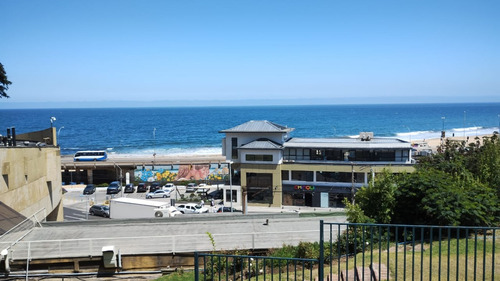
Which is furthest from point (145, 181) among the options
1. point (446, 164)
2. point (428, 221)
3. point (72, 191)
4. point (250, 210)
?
point (428, 221)

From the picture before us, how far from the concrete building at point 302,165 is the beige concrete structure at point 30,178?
17279mm

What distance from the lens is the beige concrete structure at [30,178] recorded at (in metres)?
16.7

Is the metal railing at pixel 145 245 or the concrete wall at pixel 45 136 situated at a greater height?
the concrete wall at pixel 45 136

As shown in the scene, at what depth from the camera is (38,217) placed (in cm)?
1950

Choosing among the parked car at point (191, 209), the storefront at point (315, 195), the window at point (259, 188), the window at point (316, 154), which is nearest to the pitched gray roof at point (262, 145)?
the window at point (259, 188)

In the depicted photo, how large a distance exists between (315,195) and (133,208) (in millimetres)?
16517

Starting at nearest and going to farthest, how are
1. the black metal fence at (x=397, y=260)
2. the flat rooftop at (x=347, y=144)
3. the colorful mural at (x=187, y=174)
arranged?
the black metal fence at (x=397, y=260)
the flat rooftop at (x=347, y=144)
the colorful mural at (x=187, y=174)

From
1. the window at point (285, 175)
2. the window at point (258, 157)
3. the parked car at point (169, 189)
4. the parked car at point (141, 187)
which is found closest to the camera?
the window at point (258, 157)

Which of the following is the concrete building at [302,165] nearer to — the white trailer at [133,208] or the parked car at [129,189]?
the white trailer at [133,208]

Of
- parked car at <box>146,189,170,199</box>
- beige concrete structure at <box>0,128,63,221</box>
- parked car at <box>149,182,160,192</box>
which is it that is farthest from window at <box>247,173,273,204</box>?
beige concrete structure at <box>0,128,63,221</box>

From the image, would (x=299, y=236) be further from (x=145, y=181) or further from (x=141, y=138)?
(x=141, y=138)

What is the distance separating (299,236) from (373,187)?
3.33 metres

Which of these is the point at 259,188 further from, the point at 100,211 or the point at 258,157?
the point at 100,211

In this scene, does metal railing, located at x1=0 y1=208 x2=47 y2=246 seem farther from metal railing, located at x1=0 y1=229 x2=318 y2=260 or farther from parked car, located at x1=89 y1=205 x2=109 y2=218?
parked car, located at x1=89 y1=205 x2=109 y2=218
